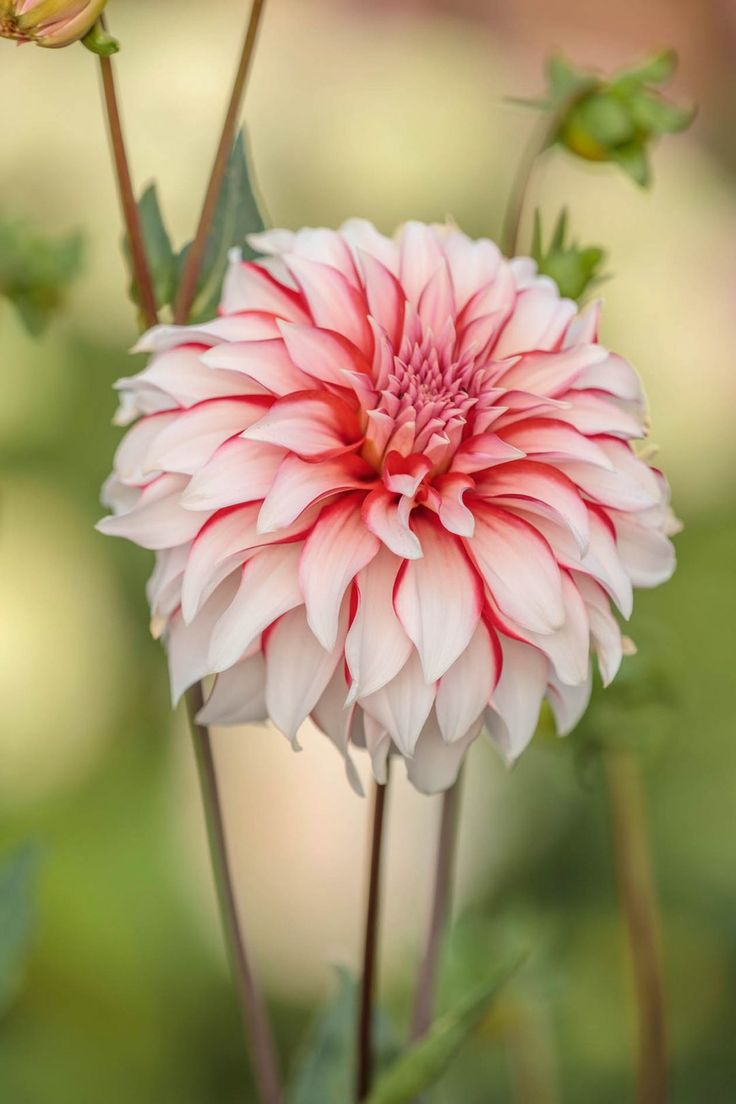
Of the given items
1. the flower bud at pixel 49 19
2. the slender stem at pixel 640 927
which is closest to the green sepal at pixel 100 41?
the flower bud at pixel 49 19

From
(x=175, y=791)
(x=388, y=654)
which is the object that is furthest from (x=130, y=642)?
(x=388, y=654)

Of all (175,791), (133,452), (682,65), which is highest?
(682,65)

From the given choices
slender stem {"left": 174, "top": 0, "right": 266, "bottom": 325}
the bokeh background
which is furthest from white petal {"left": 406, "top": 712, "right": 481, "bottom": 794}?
the bokeh background

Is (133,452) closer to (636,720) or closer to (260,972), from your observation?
(636,720)

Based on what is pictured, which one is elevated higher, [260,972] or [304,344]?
[304,344]

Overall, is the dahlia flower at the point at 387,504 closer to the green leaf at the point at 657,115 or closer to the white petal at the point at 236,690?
the white petal at the point at 236,690

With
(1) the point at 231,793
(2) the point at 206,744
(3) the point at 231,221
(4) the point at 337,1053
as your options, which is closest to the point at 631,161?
(3) the point at 231,221

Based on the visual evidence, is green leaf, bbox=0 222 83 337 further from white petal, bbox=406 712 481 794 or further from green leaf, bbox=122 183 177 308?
white petal, bbox=406 712 481 794
